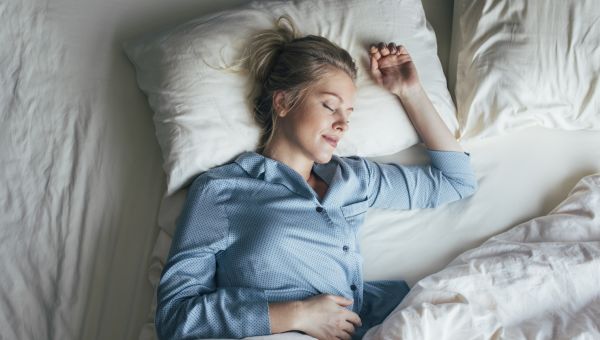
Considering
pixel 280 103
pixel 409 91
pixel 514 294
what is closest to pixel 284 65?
pixel 280 103

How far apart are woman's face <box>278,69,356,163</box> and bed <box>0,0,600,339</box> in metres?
0.24

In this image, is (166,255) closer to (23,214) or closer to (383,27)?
(23,214)

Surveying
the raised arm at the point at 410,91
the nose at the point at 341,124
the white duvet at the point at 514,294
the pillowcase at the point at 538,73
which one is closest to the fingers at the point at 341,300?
the white duvet at the point at 514,294

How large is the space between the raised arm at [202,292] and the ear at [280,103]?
24cm

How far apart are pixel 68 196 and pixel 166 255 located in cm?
29

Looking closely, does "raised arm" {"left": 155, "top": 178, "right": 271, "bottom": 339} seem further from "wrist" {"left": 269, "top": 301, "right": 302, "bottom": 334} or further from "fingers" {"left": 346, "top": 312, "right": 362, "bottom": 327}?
"fingers" {"left": 346, "top": 312, "right": 362, "bottom": 327}

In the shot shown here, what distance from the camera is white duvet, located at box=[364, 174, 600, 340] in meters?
1.25

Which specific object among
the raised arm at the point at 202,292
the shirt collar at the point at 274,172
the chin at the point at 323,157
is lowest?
the raised arm at the point at 202,292

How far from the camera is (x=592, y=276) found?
4.51 ft

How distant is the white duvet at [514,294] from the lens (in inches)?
49.3

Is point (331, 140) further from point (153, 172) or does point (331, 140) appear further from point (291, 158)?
point (153, 172)

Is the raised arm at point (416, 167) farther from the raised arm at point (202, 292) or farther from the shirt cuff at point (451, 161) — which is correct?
the raised arm at point (202, 292)

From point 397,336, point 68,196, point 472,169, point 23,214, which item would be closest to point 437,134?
point 472,169

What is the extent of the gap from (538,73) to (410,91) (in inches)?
12.9
